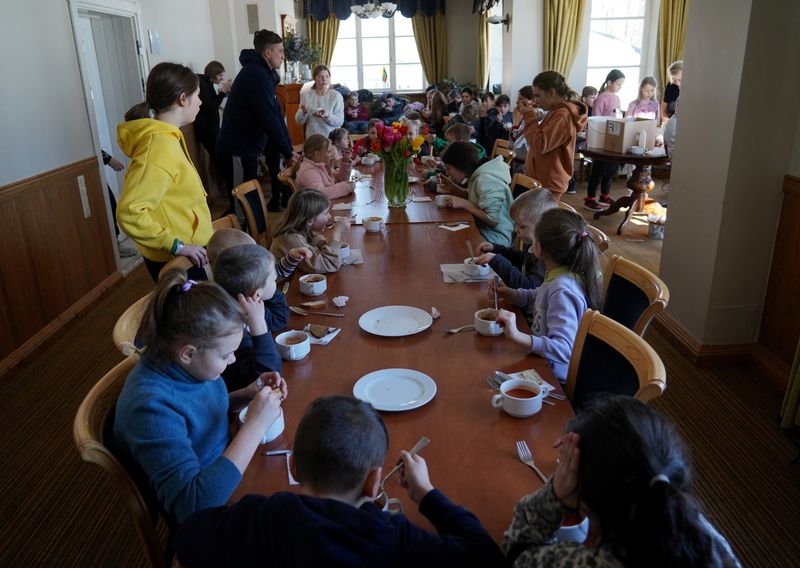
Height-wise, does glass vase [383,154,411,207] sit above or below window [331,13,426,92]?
below

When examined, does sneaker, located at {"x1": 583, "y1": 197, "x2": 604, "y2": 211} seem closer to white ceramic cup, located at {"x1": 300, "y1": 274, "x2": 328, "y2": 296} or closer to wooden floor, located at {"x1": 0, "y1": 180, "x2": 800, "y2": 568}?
wooden floor, located at {"x1": 0, "y1": 180, "x2": 800, "y2": 568}

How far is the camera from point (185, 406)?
126 cm

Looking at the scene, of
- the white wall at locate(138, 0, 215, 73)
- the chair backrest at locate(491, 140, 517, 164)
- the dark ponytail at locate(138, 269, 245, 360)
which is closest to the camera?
the dark ponytail at locate(138, 269, 245, 360)

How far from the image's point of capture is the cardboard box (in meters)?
5.32

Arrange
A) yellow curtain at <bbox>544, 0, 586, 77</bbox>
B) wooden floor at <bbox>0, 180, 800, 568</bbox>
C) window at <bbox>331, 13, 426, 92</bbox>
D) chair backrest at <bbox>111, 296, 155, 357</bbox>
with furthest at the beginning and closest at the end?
window at <bbox>331, 13, 426, 92</bbox> < yellow curtain at <bbox>544, 0, 586, 77</bbox> < wooden floor at <bbox>0, 180, 800, 568</bbox> < chair backrest at <bbox>111, 296, 155, 357</bbox>

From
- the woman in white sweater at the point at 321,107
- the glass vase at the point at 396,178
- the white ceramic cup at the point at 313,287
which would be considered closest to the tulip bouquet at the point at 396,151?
the glass vase at the point at 396,178

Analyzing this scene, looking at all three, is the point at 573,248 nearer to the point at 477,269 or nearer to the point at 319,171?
the point at 477,269

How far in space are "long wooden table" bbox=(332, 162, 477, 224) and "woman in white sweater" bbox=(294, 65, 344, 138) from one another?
2430mm

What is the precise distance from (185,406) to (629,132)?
499 cm

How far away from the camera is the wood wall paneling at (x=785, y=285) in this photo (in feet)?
9.21

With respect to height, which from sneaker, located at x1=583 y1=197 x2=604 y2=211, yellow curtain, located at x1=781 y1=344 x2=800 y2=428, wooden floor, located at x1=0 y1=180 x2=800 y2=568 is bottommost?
wooden floor, located at x1=0 y1=180 x2=800 y2=568

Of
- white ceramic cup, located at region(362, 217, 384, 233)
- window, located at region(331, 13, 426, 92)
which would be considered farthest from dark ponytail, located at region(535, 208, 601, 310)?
window, located at region(331, 13, 426, 92)

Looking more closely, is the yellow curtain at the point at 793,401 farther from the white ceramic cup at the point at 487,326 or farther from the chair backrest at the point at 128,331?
the chair backrest at the point at 128,331

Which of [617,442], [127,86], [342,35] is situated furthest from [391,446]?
[342,35]
